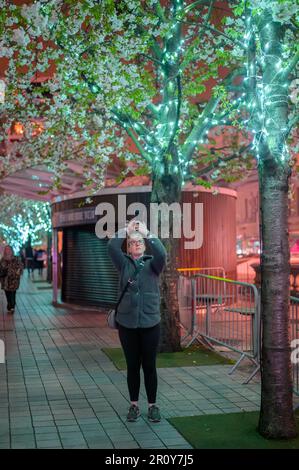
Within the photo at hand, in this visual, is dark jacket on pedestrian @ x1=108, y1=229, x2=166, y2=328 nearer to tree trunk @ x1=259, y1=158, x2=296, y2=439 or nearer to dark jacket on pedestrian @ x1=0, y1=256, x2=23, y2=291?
tree trunk @ x1=259, y1=158, x2=296, y2=439

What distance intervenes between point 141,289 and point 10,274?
34.7ft

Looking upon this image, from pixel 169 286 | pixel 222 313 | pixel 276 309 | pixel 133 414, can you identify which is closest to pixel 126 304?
A: pixel 133 414

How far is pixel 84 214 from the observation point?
16.9 meters

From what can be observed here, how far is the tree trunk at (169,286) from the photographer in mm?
9664

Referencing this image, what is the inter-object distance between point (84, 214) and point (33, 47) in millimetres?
7409

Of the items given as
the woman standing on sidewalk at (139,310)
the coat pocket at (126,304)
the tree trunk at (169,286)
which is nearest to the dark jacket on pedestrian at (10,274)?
the tree trunk at (169,286)

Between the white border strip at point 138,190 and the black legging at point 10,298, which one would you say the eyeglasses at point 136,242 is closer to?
the white border strip at point 138,190

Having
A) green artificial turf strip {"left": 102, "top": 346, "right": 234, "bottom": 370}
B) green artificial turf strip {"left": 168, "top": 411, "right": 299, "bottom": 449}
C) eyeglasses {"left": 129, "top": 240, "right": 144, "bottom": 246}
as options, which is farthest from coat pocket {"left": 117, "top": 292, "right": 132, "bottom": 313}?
green artificial turf strip {"left": 102, "top": 346, "right": 234, "bottom": 370}

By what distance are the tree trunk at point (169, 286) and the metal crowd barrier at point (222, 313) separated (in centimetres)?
66

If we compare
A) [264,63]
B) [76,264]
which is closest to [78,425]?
[264,63]

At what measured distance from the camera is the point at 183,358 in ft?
30.7

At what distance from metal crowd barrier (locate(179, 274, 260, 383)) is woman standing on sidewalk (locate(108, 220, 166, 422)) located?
2.70m

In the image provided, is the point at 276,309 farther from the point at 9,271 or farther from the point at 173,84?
the point at 9,271

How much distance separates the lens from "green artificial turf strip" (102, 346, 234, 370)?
891cm
